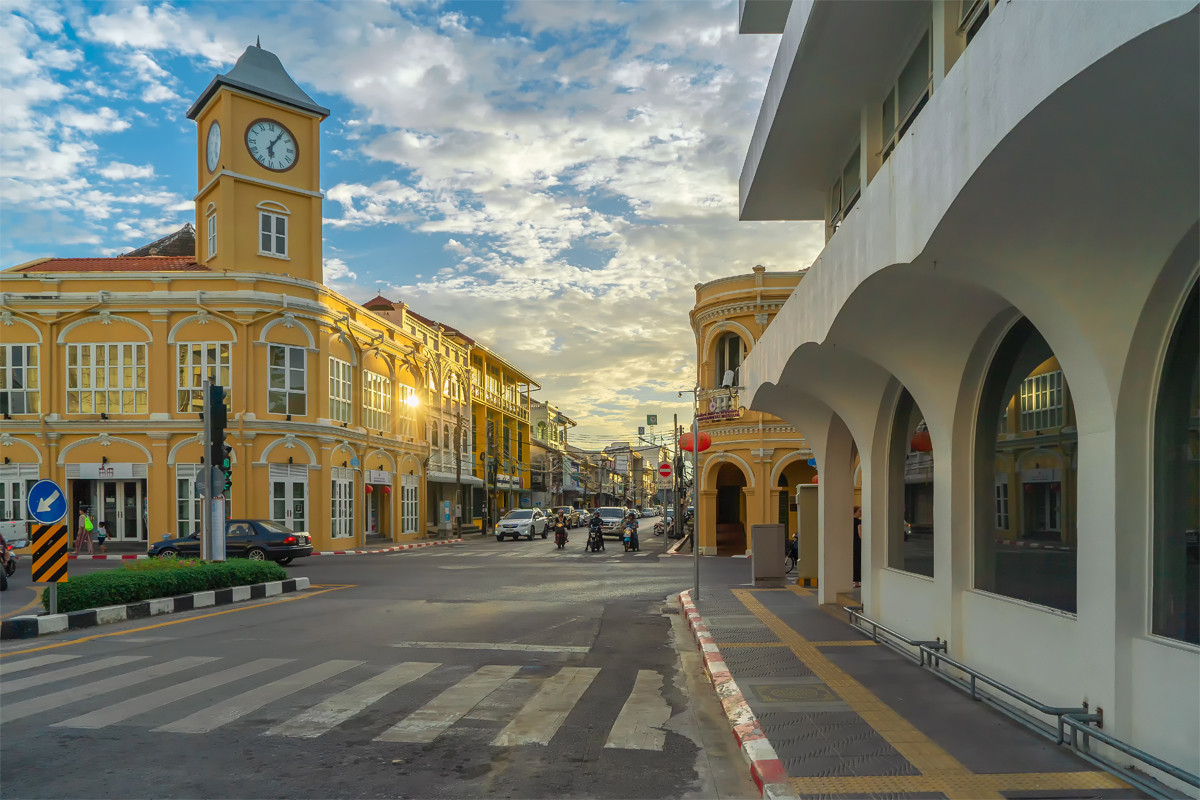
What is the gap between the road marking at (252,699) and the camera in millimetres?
7141

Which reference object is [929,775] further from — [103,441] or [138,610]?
[103,441]

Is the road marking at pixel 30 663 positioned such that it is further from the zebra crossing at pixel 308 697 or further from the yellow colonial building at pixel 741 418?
the yellow colonial building at pixel 741 418

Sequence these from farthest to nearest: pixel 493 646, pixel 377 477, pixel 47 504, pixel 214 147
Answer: pixel 377 477 < pixel 214 147 < pixel 47 504 < pixel 493 646

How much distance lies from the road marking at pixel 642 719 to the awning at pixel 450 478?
40.5 metres

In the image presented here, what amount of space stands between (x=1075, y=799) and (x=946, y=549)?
161 inches

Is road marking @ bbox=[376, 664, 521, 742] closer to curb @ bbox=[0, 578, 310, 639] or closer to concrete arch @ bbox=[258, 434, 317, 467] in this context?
curb @ bbox=[0, 578, 310, 639]

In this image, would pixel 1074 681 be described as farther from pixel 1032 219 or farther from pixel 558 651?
pixel 558 651

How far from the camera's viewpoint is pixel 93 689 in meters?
8.53

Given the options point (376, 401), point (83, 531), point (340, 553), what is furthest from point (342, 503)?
point (83, 531)

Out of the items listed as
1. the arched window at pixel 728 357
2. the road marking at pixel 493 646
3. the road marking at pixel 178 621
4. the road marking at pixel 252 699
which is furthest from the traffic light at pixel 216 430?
the arched window at pixel 728 357

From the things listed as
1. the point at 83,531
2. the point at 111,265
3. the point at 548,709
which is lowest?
the point at 83,531

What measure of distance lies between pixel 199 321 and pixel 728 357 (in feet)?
65.4

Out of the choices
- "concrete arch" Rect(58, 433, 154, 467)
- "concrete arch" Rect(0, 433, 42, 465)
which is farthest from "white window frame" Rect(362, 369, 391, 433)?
"concrete arch" Rect(0, 433, 42, 465)

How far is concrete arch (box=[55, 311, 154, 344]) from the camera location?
33438 millimetres
